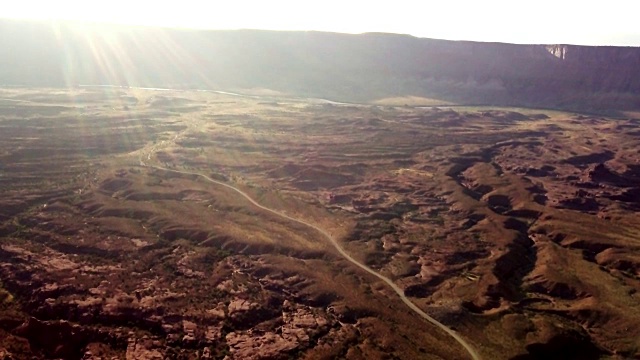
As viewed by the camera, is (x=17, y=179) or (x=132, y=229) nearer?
(x=132, y=229)

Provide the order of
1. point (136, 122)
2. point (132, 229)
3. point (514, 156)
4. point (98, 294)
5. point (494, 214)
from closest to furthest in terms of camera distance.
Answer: point (98, 294), point (132, 229), point (494, 214), point (514, 156), point (136, 122)

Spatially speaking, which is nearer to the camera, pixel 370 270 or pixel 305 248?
pixel 370 270

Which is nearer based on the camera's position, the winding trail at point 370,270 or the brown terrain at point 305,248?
the brown terrain at point 305,248

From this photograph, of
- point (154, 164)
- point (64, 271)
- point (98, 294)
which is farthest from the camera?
point (154, 164)

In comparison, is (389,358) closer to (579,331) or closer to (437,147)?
(579,331)

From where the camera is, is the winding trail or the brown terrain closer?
the brown terrain

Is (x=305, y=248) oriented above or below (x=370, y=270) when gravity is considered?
above

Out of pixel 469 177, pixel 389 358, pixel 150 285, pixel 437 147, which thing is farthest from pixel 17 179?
pixel 437 147

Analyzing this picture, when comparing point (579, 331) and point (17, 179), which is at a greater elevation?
point (17, 179)
